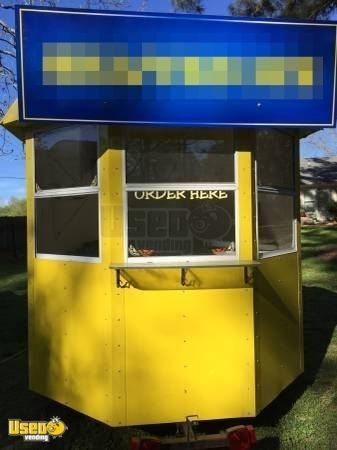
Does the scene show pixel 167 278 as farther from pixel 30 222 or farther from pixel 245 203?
pixel 30 222

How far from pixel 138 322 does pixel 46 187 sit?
1450 mm

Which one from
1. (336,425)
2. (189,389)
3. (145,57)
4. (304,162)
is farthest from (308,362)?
(304,162)

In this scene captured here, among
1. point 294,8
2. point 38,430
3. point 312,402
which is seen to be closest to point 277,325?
point 312,402

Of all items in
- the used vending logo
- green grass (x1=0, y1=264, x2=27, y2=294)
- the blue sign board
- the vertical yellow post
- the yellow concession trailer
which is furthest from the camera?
green grass (x1=0, y1=264, x2=27, y2=294)

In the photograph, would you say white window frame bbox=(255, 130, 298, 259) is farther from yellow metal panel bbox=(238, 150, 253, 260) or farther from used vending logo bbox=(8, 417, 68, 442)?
used vending logo bbox=(8, 417, 68, 442)

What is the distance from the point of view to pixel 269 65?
3.85m

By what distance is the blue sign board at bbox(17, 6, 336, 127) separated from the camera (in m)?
3.68

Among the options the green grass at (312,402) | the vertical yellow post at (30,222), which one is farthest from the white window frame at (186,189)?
the green grass at (312,402)

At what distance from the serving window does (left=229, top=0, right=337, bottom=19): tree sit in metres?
10.5

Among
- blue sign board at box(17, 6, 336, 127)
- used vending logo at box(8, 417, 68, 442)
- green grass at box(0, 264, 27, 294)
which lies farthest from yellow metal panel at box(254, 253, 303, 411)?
green grass at box(0, 264, 27, 294)

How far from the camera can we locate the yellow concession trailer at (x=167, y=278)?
13.0 ft

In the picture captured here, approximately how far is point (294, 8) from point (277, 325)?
11168 mm

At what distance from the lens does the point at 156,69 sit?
12.3 ft

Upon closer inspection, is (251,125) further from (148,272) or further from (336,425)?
(336,425)
